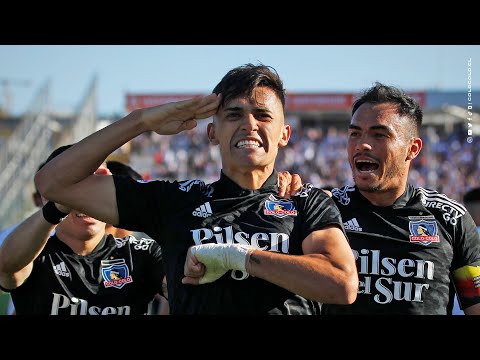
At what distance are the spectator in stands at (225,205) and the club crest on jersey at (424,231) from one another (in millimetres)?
975

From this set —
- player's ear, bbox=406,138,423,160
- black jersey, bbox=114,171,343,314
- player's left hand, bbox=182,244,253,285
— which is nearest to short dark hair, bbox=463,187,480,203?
player's ear, bbox=406,138,423,160

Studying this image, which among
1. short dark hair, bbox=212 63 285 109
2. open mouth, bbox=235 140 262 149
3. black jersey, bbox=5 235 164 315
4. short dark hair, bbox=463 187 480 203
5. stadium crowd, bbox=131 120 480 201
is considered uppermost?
short dark hair, bbox=212 63 285 109

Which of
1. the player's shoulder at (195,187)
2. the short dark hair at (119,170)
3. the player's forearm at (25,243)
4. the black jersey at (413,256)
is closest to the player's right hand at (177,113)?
the player's shoulder at (195,187)

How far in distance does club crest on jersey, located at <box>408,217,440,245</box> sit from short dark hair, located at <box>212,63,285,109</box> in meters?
1.19

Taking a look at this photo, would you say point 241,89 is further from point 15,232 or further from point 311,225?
point 15,232

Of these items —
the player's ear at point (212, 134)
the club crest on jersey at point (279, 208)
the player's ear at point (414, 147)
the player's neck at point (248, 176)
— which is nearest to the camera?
the club crest on jersey at point (279, 208)

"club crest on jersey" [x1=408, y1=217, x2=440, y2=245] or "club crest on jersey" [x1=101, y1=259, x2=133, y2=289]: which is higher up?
"club crest on jersey" [x1=408, y1=217, x2=440, y2=245]

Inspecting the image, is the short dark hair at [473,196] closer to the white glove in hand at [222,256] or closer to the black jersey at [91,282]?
the black jersey at [91,282]

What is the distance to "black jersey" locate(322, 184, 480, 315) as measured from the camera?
4223 mm

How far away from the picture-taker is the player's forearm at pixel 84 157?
351cm

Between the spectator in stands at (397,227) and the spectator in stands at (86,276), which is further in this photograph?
the spectator in stands at (86,276)

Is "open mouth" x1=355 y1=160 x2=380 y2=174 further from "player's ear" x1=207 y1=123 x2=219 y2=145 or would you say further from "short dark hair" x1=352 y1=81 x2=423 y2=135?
"player's ear" x1=207 y1=123 x2=219 y2=145

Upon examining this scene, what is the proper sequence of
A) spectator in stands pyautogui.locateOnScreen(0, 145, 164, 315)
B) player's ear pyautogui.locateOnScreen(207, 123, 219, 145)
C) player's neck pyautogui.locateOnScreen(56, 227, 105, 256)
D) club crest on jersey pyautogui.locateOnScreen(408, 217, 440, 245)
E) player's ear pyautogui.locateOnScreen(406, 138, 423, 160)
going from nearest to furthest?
player's ear pyautogui.locateOnScreen(207, 123, 219, 145), club crest on jersey pyautogui.locateOnScreen(408, 217, 440, 245), spectator in stands pyautogui.locateOnScreen(0, 145, 164, 315), player's ear pyautogui.locateOnScreen(406, 138, 423, 160), player's neck pyautogui.locateOnScreen(56, 227, 105, 256)

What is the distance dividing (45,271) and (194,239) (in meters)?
1.50
